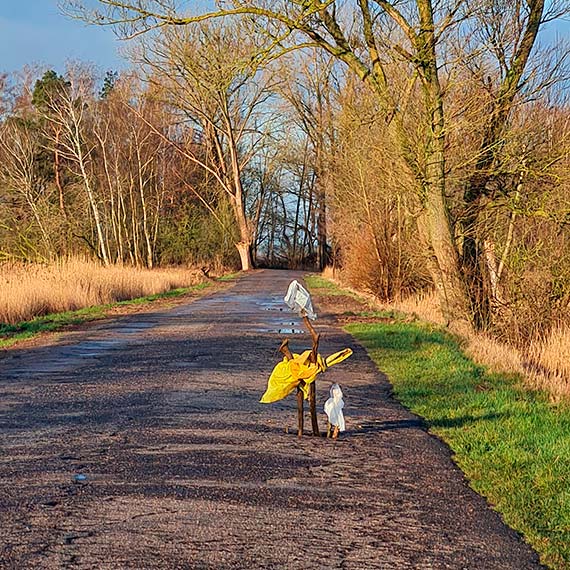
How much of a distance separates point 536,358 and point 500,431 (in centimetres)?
740

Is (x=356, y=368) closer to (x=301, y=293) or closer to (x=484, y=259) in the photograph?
(x=301, y=293)

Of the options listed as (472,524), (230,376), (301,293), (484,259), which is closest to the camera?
(472,524)

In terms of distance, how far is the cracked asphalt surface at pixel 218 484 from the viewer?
4207 millimetres

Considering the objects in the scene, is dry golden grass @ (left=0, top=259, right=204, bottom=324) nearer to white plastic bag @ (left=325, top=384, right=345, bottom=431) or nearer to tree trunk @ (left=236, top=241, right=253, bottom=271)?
white plastic bag @ (left=325, top=384, right=345, bottom=431)

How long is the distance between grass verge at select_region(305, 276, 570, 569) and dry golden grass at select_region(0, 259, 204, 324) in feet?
30.9

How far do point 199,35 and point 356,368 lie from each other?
3051 centimetres

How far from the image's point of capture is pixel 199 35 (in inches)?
1528

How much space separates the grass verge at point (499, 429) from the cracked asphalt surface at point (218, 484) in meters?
0.18

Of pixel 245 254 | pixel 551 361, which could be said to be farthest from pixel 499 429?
pixel 245 254

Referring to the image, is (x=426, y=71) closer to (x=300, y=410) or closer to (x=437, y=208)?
(x=437, y=208)

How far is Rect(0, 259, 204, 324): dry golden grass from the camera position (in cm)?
1952

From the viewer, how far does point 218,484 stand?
5418 millimetres

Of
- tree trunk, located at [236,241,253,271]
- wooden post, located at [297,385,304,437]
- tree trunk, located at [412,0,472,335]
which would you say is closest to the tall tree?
tree trunk, located at [412,0,472,335]

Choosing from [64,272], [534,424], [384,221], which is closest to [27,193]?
[64,272]
